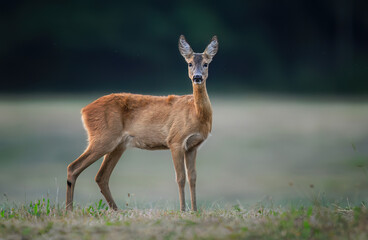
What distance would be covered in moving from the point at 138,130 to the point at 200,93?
4.07ft

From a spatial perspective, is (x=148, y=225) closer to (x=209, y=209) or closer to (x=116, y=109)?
(x=209, y=209)

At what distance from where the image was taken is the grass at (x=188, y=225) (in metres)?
6.06

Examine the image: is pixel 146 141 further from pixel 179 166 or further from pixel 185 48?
pixel 185 48

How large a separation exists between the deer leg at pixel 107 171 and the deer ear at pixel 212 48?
2.14 meters

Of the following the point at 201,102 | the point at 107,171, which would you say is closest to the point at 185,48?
the point at 201,102

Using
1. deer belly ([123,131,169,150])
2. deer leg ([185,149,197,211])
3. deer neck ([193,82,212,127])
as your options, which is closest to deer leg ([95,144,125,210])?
deer belly ([123,131,169,150])

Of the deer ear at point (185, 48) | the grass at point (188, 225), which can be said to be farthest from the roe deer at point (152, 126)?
the grass at point (188, 225)

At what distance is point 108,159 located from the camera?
9.24 m

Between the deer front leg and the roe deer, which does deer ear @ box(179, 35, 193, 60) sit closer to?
the roe deer

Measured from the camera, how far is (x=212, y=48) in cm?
897

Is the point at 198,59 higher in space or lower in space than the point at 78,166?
higher

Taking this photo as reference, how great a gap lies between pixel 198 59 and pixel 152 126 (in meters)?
1.36

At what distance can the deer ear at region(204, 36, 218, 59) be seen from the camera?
350 inches

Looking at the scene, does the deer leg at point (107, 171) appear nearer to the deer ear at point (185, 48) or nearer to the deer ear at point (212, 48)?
the deer ear at point (185, 48)
